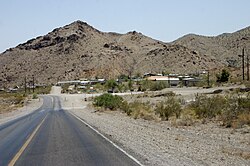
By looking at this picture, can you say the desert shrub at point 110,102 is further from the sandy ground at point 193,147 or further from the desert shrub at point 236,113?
the sandy ground at point 193,147

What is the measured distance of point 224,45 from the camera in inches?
6855

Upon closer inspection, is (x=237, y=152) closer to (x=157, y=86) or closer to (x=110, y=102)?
(x=110, y=102)

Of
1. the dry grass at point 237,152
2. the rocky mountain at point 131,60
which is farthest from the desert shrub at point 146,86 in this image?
the dry grass at point 237,152

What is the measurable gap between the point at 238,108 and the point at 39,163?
1767 centimetres

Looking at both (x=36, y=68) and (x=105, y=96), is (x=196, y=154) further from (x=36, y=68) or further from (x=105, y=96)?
(x=36, y=68)

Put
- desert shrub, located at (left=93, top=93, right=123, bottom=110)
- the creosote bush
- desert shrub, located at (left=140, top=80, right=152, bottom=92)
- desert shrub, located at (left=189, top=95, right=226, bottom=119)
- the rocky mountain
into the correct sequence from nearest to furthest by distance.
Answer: the creosote bush
desert shrub, located at (left=189, top=95, right=226, bottom=119)
desert shrub, located at (left=93, top=93, right=123, bottom=110)
desert shrub, located at (left=140, top=80, right=152, bottom=92)
the rocky mountain

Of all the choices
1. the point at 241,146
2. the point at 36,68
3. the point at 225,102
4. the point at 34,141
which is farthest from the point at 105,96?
the point at 36,68

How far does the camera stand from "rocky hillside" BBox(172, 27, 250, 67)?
158500mm

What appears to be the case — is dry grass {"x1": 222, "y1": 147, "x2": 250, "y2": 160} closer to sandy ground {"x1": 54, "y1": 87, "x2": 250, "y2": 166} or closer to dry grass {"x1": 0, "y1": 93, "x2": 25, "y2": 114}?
sandy ground {"x1": 54, "y1": 87, "x2": 250, "y2": 166}

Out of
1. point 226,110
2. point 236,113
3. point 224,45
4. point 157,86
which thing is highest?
point 224,45

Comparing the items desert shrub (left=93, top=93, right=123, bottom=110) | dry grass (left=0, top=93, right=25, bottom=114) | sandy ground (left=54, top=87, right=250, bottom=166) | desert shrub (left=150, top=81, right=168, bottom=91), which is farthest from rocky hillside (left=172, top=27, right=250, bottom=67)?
sandy ground (left=54, top=87, right=250, bottom=166)

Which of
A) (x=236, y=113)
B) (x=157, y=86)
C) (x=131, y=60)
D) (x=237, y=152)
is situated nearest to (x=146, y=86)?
(x=157, y=86)

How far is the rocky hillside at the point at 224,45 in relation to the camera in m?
158

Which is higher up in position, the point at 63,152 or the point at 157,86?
the point at 157,86
